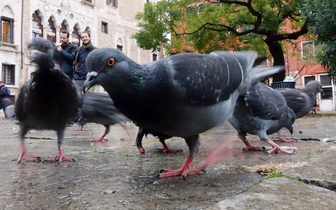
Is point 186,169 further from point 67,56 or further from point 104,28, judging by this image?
point 104,28

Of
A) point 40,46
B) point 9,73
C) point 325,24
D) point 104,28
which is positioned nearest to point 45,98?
point 40,46

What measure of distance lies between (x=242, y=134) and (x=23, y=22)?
22.3 m

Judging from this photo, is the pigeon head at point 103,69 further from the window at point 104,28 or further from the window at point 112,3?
the window at point 112,3

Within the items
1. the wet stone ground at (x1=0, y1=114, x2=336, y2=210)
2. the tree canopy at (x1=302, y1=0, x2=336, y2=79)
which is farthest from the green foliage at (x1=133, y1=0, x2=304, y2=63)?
the wet stone ground at (x1=0, y1=114, x2=336, y2=210)

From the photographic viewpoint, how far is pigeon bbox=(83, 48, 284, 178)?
1.94 m

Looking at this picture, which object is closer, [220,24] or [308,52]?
[220,24]

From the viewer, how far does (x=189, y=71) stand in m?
2.15

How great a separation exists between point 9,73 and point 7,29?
294 cm

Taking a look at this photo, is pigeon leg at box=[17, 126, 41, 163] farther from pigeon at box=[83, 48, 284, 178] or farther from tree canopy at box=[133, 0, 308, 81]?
tree canopy at box=[133, 0, 308, 81]

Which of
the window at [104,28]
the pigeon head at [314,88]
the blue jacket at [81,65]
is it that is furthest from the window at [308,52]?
the blue jacket at [81,65]

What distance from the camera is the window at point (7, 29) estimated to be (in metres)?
21.6

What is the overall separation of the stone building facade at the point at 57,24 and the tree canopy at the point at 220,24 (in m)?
5.63

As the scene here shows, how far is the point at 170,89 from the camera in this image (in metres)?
2.00

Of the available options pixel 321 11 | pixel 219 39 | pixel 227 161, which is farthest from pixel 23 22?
pixel 227 161
